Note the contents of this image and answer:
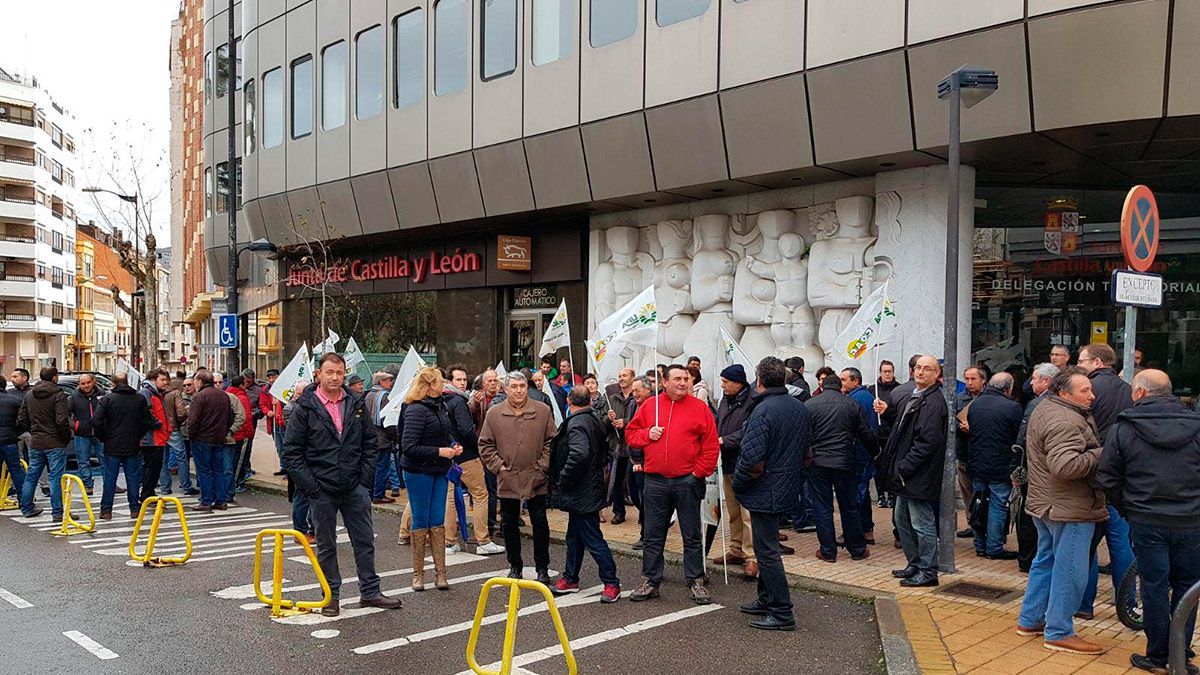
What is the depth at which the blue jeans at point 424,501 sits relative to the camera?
8.41 m

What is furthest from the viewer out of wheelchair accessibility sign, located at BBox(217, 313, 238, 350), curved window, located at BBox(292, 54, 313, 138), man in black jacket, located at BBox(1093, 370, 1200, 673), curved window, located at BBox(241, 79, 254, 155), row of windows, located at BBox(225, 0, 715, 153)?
curved window, located at BBox(241, 79, 254, 155)

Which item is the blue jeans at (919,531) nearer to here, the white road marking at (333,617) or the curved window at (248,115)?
the white road marking at (333,617)

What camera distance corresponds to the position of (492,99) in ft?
60.5

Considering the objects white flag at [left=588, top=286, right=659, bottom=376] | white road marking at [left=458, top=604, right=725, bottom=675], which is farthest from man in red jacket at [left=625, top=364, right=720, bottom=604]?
white flag at [left=588, top=286, right=659, bottom=376]

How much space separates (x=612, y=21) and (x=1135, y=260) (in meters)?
10.7

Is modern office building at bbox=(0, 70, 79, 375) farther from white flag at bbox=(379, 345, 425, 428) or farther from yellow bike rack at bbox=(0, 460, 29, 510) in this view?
white flag at bbox=(379, 345, 425, 428)

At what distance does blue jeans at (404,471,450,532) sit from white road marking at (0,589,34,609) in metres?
3.10

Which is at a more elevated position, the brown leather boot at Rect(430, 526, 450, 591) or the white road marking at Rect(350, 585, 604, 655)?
the brown leather boot at Rect(430, 526, 450, 591)

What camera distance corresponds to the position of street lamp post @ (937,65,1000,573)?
853cm

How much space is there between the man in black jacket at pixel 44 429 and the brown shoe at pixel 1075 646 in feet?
37.3

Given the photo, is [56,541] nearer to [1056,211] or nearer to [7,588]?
[7,588]

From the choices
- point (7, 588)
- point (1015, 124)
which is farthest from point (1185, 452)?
point (7, 588)

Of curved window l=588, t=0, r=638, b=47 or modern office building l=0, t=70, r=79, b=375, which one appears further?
modern office building l=0, t=70, r=79, b=375

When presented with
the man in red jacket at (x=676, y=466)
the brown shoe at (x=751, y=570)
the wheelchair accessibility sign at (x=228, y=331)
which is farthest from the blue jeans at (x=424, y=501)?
the wheelchair accessibility sign at (x=228, y=331)
